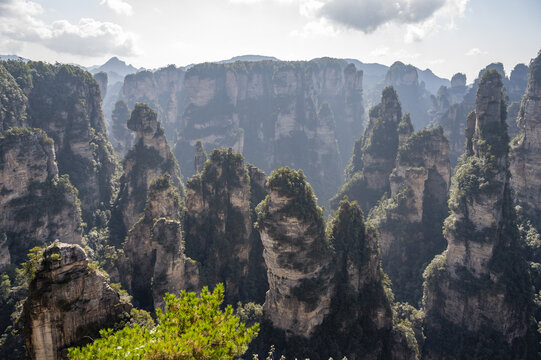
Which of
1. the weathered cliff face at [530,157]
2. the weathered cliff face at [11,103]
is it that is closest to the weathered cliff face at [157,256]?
the weathered cliff face at [11,103]

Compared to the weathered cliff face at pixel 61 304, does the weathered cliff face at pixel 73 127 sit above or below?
above

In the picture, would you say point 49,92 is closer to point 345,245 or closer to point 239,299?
point 239,299

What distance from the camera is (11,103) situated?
58688 mm

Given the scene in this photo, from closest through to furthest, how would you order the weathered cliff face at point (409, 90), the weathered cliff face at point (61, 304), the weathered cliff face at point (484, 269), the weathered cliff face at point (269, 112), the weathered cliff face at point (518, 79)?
the weathered cliff face at point (61, 304) < the weathered cliff face at point (484, 269) < the weathered cliff face at point (269, 112) < the weathered cliff face at point (518, 79) < the weathered cliff face at point (409, 90)

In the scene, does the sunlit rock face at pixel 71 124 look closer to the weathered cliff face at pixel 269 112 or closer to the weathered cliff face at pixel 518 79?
the weathered cliff face at pixel 269 112

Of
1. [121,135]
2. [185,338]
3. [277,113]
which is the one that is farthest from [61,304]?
[277,113]

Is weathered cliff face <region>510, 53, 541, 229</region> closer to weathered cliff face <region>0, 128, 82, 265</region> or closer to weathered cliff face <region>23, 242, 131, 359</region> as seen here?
weathered cliff face <region>23, 242, 131, 359</region>

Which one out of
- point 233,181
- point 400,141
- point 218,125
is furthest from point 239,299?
point 218,125

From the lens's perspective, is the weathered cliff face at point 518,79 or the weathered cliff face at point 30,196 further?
the weathered cliff face at point 518,79

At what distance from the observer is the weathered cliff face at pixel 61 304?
18156 millimetres

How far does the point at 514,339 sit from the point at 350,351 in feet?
78.4

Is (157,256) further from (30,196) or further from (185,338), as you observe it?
(30,196)

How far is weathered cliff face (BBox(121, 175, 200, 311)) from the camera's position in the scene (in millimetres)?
35562

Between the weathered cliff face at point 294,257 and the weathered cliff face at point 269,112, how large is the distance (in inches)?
3494
